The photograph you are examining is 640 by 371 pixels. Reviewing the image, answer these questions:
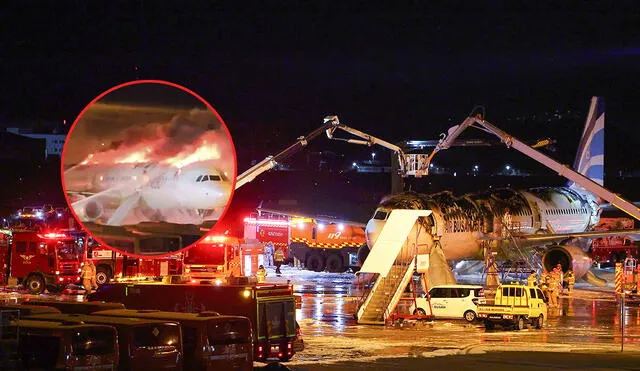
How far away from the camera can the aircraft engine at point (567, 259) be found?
151 ft

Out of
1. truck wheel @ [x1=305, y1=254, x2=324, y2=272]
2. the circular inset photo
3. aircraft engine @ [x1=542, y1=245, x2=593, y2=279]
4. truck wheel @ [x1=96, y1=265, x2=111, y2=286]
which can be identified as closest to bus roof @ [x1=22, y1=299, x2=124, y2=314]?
the circular inset photo

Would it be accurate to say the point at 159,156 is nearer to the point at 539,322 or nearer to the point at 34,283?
the point at 539,322

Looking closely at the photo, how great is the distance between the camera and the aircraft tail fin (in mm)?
57406

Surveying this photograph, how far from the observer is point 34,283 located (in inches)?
1714

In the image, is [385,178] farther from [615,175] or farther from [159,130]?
[159,130]

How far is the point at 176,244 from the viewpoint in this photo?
56.2 ft

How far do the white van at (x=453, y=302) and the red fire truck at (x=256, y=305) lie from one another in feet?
42.7

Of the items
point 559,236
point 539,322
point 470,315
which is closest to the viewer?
point 539,322

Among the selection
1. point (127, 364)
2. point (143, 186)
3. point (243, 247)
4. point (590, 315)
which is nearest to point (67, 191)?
point (143, 186)

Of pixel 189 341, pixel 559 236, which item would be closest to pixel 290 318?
pixel 189 341

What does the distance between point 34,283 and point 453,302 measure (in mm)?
22156

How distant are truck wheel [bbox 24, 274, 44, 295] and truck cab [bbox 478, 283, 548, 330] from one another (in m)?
23.3

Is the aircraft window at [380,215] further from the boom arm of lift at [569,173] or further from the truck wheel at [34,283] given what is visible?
the truck wheel at [34,283]

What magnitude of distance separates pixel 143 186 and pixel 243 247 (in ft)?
59.4
